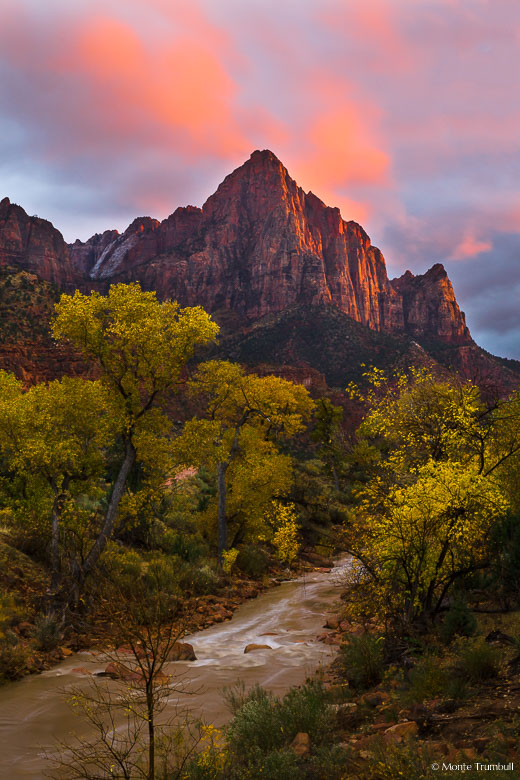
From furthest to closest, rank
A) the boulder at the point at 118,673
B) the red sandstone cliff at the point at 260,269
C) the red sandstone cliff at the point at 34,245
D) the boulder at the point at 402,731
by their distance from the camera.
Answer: the red sandstone cliff at the point at 260,269, the red sandstone cliff at the point at 34,245, the boulder at the point at 118,673, the boulder at the point at 402,731

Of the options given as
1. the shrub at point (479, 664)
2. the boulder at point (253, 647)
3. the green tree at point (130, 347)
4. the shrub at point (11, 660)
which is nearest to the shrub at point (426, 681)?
the shrub at point (479, 664)

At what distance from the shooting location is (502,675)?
7102 millimetres

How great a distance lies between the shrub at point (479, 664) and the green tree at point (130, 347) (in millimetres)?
9945

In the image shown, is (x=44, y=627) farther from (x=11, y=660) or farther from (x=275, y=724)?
(x=275, y=724)

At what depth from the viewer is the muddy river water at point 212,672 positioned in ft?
24.8

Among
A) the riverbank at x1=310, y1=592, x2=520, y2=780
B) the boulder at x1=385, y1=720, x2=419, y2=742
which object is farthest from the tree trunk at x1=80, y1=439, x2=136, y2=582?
the boulder at x1=385, y1=720, x2=419, y2=742

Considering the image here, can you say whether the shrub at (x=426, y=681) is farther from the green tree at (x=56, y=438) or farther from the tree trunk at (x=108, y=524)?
the green tree at (x=56, y=438)

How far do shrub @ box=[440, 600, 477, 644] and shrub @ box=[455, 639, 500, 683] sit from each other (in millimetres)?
1892

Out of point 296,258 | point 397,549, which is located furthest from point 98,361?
point 296,258

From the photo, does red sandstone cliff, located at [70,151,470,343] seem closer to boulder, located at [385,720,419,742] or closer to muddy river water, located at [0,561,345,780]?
muddy river water, located at [0,561,345,780]

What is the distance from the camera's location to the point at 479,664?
7.22 m

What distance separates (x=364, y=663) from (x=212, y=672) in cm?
409

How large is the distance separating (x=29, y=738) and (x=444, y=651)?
7520 mm

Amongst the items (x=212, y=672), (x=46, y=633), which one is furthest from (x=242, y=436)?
(x=212, y=672)
